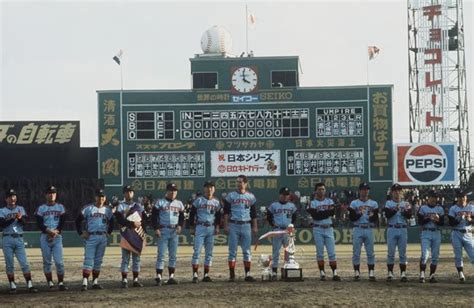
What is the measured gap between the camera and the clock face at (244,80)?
4012 cm

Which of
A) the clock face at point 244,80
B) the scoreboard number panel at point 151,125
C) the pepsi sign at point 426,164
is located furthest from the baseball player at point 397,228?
the pepsi sign at point 426,164

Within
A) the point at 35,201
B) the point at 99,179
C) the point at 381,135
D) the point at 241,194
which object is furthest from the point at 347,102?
the point at 241,194

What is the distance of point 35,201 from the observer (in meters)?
41.8

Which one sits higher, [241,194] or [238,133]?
[238,133]

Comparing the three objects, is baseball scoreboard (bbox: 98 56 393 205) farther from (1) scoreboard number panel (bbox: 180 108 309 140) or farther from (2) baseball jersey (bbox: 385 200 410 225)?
(2) baseball jersey (bbox: 385 200 410 225)

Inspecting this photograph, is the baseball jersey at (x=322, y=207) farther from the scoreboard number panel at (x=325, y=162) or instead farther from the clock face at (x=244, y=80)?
the clock face at (x=244, y=80)

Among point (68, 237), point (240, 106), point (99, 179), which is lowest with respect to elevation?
point (68, 237)

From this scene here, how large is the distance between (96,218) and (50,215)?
979mm

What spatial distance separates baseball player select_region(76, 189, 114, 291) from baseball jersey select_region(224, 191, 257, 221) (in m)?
2.66

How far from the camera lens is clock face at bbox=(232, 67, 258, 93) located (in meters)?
40.1

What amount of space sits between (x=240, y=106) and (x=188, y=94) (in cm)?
237

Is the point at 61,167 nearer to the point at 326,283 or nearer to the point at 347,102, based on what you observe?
the point at 347,102

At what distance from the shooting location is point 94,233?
749 inches

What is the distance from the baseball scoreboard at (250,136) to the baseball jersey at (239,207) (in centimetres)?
1987
